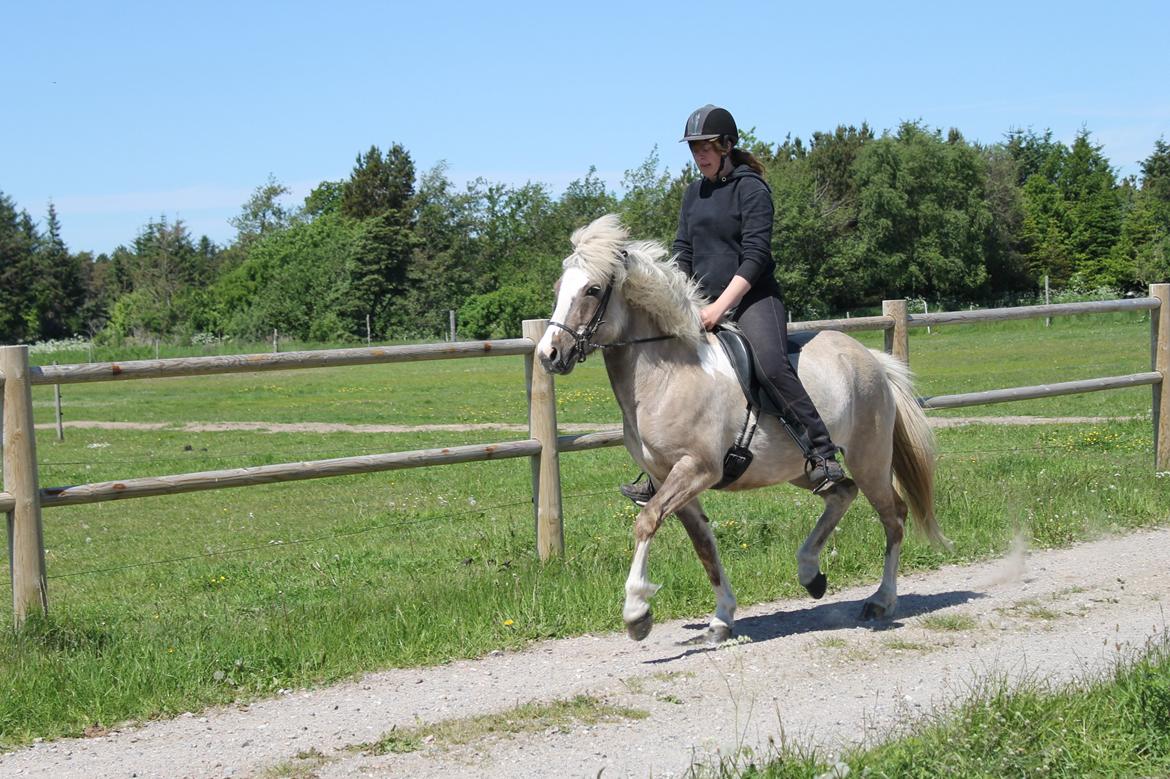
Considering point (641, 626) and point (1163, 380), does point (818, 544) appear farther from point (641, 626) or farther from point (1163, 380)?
point (1163, 380)

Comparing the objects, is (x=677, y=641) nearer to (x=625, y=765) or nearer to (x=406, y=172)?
(x=625, y=765)

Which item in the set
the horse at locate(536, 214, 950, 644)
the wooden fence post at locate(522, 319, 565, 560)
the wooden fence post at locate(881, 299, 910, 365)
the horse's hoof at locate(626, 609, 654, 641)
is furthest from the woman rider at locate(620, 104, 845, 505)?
the wooden fence post at locate(881, 299, 910, 365)

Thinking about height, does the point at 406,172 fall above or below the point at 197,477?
above

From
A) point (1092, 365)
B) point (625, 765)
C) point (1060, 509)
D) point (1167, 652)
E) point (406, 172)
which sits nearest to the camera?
point (625, 765)

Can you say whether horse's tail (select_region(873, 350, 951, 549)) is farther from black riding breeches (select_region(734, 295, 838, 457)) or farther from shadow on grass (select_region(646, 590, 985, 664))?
black riding breeches (select_region(734, 295, 838, 457))

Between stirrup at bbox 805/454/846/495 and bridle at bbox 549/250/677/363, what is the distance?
4.02 ft

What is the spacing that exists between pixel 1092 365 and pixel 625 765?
2698 centimetres

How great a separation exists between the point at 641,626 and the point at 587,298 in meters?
1.66

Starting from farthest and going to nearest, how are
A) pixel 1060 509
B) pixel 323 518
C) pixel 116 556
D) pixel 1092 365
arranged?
pixel 1092 365, pixel 323 518, pixel 116 556, pixel 1060 509

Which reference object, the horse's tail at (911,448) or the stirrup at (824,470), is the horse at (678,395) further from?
the horse's tail at (911,448)

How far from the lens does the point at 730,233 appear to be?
22.2ft

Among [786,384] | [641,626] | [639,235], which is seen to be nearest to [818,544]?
[786,384]

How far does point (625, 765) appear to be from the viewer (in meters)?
4.54

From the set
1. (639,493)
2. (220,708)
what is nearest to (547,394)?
(639,493)
